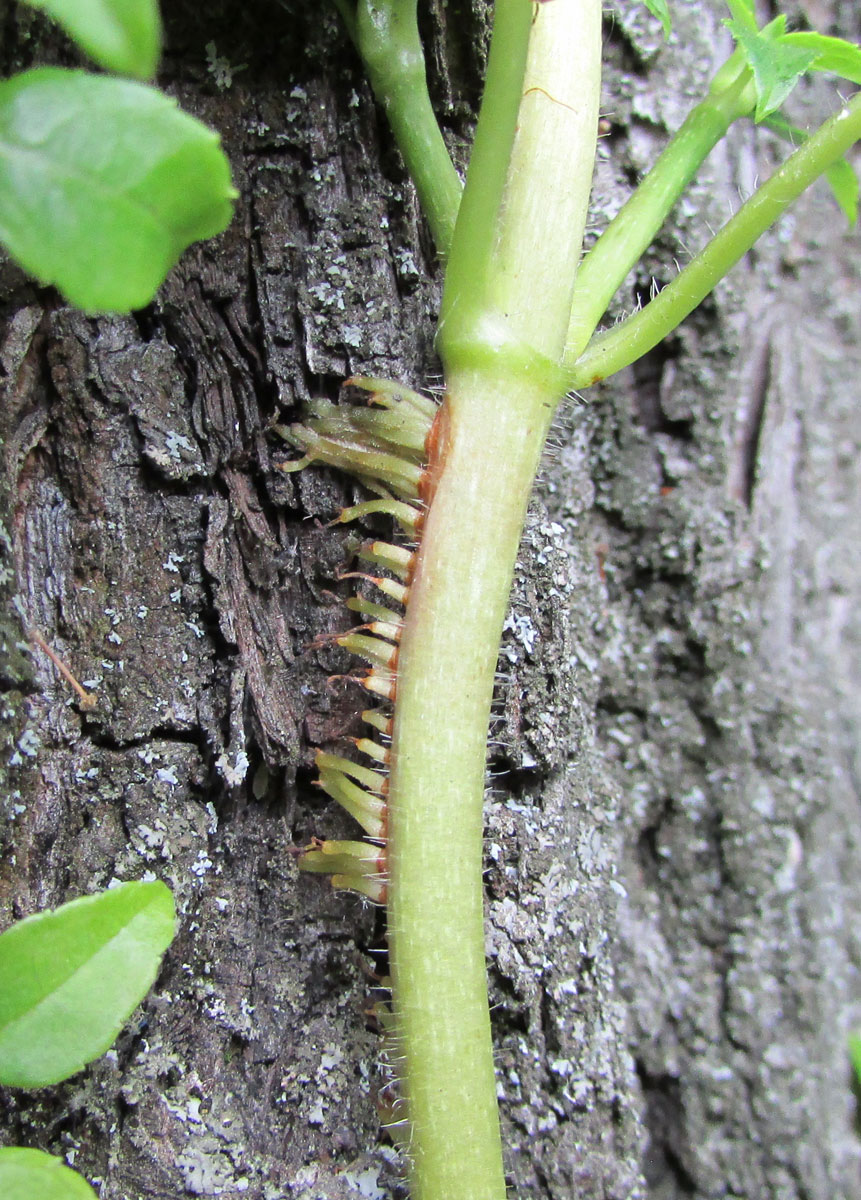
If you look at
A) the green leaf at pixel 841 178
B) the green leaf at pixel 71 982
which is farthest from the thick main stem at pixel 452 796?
the green leaf at pixel 841 178

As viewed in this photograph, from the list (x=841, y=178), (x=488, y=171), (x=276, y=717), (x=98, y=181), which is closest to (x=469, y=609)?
(x=276, y=717)

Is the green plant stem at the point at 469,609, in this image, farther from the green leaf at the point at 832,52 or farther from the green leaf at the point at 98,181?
the green leaf at the point at 98,181

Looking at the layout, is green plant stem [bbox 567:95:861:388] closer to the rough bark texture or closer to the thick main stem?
the thick main stem

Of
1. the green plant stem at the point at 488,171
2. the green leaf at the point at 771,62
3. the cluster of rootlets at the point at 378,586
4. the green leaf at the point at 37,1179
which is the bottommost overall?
the green leaf at the point at 37,1179

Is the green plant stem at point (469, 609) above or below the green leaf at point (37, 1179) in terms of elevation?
above

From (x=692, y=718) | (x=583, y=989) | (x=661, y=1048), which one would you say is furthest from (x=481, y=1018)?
(x=692, y=718)

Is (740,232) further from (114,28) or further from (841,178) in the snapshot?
(114,28)

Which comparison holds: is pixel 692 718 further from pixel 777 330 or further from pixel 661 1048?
pixel 777 330

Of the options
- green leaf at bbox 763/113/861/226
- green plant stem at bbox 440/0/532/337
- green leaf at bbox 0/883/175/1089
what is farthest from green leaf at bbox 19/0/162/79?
green leaf at bbox 763/113/861/226
